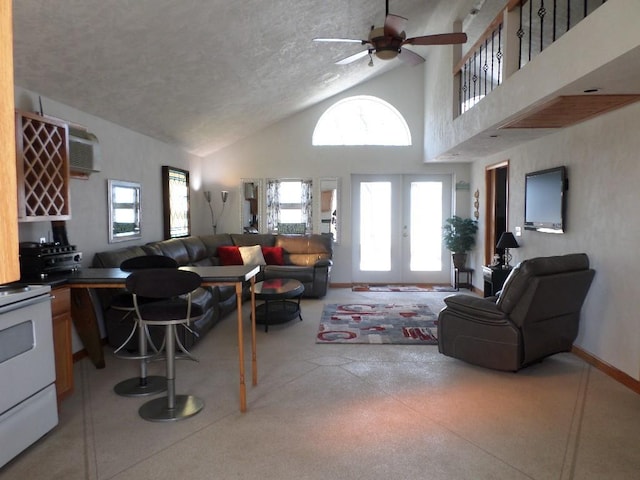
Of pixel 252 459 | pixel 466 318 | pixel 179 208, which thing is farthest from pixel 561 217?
pixel 179 208

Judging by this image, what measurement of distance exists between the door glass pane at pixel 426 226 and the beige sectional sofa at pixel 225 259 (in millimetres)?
1626

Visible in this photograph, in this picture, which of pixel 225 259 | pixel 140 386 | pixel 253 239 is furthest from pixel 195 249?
pixel 140 386

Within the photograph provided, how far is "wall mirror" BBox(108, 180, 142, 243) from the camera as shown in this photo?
4848 millimetres

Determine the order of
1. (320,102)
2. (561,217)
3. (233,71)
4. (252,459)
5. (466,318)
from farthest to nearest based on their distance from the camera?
(320,102) < (233,71) < (561,217) < (466,318) < (252,459)

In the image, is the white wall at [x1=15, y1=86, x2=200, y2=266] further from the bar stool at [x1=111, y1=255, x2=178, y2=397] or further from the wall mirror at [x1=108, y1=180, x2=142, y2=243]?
the bar stool at [x1=111, y1=255, x2=178, y2=397]

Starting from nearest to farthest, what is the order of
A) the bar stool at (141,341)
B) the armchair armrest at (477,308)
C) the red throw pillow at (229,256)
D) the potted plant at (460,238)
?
the bar stool at (141,341)
the armchair armrest at (477,308)
the red throw pillow at (229,256)
the potted plant at (460,238)

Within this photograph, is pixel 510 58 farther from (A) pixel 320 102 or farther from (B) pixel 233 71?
(A) pixel 320 102

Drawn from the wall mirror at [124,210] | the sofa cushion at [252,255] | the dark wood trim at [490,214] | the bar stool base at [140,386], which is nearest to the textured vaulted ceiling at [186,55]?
the wall mirror at [124,210]

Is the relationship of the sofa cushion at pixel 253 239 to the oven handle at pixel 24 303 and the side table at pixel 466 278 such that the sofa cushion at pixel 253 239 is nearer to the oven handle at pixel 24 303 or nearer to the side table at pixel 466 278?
the side table at pixel 466 278

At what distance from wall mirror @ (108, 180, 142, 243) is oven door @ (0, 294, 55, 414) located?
7.46 feet

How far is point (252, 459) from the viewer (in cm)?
251

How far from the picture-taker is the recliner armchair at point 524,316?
11.6ft

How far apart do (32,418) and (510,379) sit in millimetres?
3353

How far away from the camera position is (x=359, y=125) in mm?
7984
